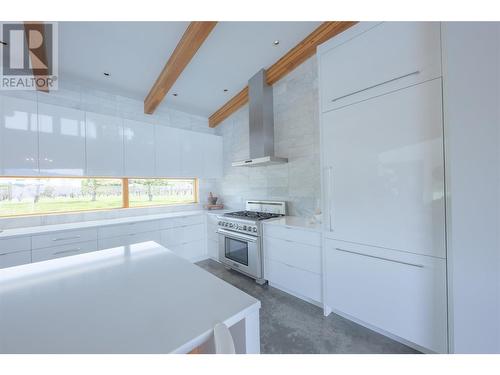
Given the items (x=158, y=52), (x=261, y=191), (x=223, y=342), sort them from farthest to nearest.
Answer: (x=261, y=191) → (x=158, y=52) → (x=223, y=342)

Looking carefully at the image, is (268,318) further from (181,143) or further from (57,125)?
(57,125)

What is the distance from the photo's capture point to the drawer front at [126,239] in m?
2.67

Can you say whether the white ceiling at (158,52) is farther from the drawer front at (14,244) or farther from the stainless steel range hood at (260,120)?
the drawer front at (14,244)

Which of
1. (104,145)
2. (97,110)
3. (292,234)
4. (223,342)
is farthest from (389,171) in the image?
(97,110)

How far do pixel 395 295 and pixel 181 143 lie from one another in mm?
3475

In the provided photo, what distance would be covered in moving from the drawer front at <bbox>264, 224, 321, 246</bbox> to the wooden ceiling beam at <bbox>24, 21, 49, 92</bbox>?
3.08 meters

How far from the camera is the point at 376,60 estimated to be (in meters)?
1.65

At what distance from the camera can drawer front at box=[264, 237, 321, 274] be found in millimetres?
2188

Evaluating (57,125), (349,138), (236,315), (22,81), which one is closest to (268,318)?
(236,315)

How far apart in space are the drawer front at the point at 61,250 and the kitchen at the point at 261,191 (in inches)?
0.5

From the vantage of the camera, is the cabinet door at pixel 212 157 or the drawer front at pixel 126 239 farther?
the cabinet door at pixel 212 157

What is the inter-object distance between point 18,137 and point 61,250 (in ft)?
4.39

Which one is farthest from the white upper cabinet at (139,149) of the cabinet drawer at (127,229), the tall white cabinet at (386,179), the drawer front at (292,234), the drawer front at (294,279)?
the tall white cabinet at (386,179)

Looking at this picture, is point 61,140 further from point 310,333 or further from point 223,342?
point 310,333
